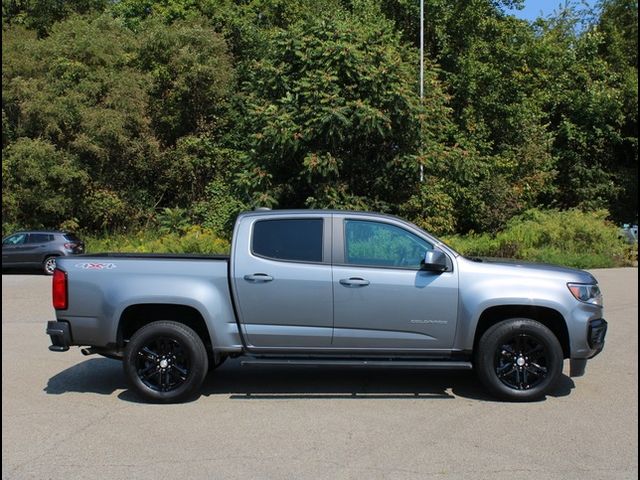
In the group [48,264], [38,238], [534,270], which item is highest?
[534,270]

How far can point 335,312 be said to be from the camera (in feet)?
20.6

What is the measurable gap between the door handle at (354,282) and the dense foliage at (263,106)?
1311cm

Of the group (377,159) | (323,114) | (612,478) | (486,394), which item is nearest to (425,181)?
(377,159)

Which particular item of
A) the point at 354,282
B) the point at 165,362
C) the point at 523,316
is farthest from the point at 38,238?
the point at 523,316

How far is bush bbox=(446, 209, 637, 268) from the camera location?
19031mm

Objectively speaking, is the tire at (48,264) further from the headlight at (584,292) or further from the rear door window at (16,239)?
the headlight at (584,292)

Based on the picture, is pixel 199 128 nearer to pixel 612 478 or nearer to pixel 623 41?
pixel 623 41

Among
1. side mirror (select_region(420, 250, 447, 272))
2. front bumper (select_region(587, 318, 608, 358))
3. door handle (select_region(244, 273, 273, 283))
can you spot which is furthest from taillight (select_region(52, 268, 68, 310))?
front bumper (select_region(587, 318, 608, 358))

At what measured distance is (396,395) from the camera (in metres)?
6.60

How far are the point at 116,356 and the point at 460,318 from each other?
11.3 feet

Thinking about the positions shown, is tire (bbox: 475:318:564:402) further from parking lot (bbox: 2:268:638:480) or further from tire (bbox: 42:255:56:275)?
tire (bbox: 42:255:56:275)

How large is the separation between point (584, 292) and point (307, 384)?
3.00 m

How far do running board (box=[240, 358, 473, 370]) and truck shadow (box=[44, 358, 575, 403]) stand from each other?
1.39 feet

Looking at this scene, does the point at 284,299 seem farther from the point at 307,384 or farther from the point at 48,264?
the point at 48,264
